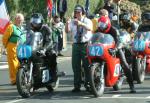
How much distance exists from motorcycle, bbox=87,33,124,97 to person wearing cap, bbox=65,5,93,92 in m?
0.58

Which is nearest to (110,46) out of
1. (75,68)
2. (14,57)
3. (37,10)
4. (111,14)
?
(75,68)

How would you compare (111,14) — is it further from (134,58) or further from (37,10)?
(37,10)

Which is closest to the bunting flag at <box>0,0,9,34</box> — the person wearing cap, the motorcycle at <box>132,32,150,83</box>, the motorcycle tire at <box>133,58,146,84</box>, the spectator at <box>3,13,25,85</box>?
the spectator at <box>3,13,25,85</box>

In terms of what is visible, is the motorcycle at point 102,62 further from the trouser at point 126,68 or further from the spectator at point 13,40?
the spectator at point 13,40

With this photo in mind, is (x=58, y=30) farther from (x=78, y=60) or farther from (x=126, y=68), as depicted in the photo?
Answer: (x=126, y=68)

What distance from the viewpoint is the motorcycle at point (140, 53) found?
14594 mm

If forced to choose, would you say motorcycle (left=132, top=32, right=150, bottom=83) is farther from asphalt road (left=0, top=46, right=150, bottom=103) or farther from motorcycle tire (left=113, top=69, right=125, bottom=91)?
motorcycle tire (left=113, top=69, right=125, bottom=91)

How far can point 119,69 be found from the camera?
1308 centimetres

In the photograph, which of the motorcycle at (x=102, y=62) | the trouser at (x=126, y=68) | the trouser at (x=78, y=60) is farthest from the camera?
the trouser at (x=78, y=60)

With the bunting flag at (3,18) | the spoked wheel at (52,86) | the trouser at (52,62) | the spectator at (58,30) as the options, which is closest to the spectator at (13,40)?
the bunting flag at (3,18)

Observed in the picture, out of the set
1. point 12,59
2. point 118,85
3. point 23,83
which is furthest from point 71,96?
point 12,59

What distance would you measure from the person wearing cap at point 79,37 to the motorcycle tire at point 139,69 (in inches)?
66.6

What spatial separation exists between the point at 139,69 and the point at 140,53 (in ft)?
1.54

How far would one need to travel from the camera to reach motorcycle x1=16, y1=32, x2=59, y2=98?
1234 cm
